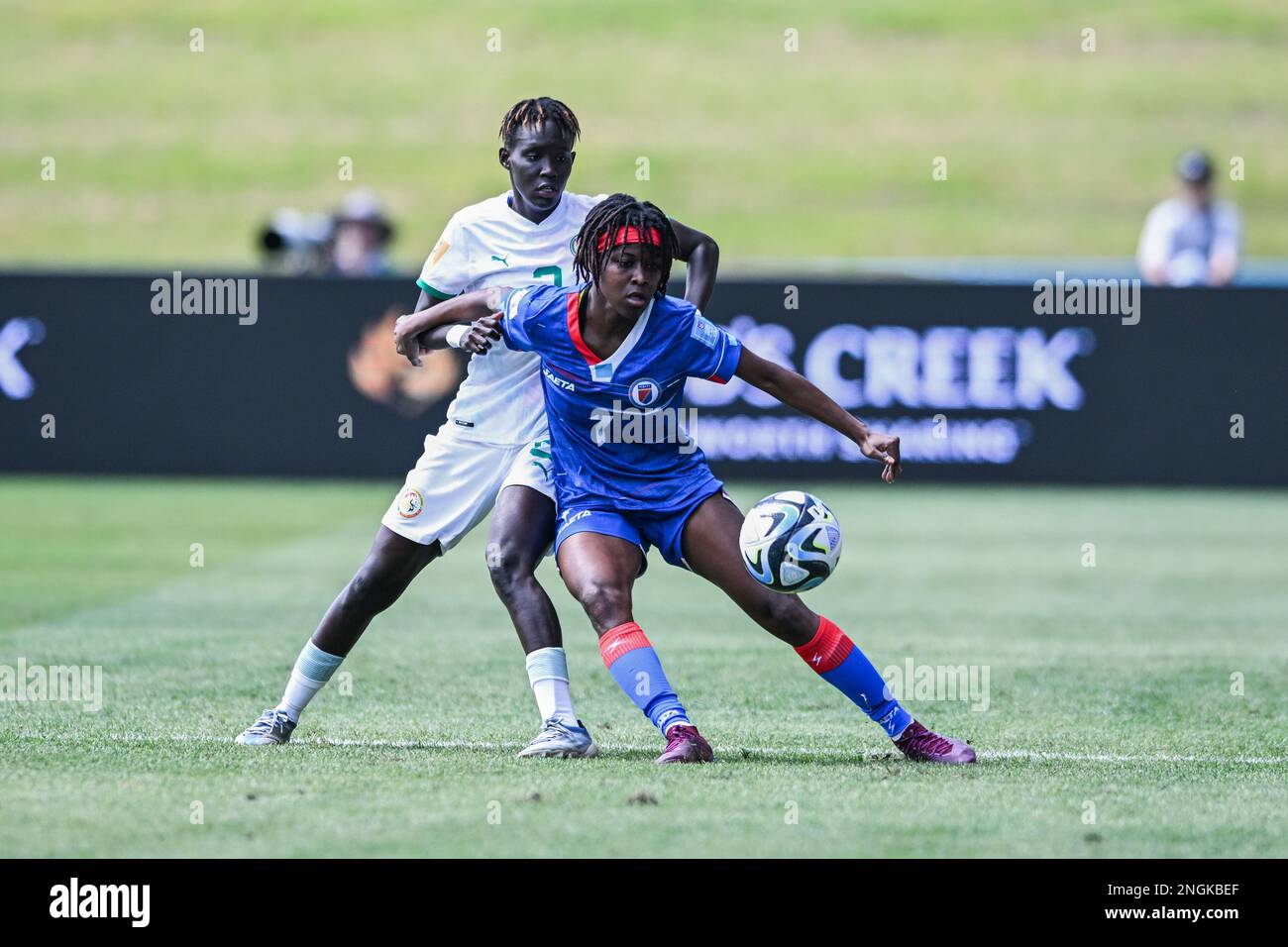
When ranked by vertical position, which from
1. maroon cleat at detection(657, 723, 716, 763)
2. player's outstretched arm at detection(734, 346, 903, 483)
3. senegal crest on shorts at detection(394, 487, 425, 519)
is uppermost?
player's outstretched arm at detection(734, 346, 903, 483)

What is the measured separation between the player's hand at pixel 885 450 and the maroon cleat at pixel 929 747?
0.98 m

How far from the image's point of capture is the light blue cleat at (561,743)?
7434 mm

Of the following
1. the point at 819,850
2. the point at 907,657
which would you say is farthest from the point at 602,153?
the point at 819,850

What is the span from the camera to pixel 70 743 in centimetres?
766

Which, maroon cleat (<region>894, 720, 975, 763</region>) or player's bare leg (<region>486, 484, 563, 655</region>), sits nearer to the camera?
maroon cleat (<region>894, 720, 975, 763</region>)

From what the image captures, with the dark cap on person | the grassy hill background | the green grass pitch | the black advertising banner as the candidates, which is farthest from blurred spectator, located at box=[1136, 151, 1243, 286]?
the grassy hill background

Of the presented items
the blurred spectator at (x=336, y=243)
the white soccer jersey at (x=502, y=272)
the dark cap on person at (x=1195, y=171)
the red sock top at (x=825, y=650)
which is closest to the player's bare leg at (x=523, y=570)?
the white soccer jersey at (x=502, y=272)

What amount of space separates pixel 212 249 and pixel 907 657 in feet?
77.8

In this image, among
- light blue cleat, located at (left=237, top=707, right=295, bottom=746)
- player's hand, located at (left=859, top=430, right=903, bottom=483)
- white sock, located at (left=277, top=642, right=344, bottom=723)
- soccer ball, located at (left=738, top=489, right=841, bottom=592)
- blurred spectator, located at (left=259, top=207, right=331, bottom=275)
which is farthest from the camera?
blurred spectator, located at (left=259, top=207, right=331, bottom=275)

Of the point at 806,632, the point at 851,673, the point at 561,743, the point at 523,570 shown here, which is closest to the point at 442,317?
the point at 523,570

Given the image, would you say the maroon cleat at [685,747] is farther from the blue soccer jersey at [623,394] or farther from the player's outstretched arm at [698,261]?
the player's outstretched arm at [698,261]

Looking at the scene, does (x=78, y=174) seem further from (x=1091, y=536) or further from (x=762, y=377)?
(x=762, y=377)

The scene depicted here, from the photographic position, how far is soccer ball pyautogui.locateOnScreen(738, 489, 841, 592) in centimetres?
730

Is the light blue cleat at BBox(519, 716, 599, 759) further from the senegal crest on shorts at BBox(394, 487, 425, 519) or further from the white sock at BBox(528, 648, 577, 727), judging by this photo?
the senegal crest on shorts at BBox(394, 487, 425, 519)
